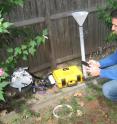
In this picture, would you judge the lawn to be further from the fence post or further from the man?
the fence post

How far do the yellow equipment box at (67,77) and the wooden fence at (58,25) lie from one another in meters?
0.56

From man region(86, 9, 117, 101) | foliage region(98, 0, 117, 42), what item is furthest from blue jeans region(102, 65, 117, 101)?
foliage region(98, 0, 117, 42)

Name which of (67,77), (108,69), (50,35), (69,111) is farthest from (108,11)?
(69,111)

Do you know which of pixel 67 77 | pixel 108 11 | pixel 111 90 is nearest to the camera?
pixel 111 90

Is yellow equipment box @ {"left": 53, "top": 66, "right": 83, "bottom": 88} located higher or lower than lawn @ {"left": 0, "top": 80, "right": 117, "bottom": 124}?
higher

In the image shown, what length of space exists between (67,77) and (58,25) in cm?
111

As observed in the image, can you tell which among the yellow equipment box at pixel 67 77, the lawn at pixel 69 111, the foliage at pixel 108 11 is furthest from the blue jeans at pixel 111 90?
the foliage at pixel 108 11

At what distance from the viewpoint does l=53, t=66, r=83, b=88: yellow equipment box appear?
17.2ft

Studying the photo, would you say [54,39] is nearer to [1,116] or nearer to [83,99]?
[83,99]

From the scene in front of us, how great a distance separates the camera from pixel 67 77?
17.2 feet

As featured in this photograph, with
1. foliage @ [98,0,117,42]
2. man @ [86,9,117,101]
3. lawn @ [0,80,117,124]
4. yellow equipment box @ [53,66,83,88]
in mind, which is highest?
foliage @ [98,0,117,42]

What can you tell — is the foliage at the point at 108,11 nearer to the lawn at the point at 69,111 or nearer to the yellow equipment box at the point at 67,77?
the yellow equipment box at the point at 67,77

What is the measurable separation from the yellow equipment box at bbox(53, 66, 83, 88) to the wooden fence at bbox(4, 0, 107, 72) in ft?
1.83

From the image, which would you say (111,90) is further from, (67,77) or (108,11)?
(108,11)
